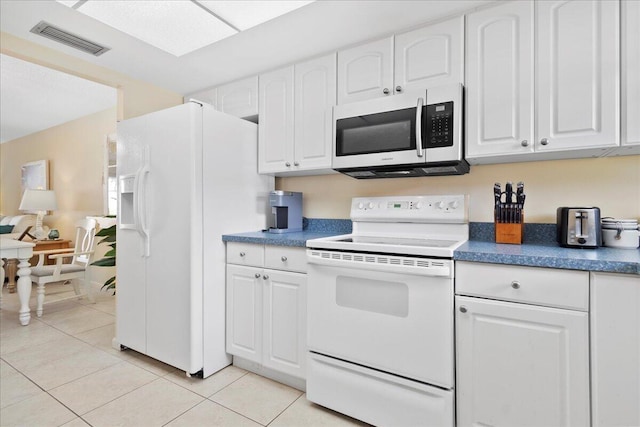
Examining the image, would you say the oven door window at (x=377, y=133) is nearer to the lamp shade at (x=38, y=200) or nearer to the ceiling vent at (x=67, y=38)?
the ceiling vent at (x=67, y=38)

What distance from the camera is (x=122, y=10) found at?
182 centimetres

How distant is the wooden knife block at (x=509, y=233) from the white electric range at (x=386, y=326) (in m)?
0.18

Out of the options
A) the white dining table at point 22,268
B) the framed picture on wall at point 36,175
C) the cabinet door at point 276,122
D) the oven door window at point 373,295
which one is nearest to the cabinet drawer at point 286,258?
the oven door window at point 373,295

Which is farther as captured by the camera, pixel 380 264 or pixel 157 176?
pixel 157 176

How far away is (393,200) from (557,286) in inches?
41.3

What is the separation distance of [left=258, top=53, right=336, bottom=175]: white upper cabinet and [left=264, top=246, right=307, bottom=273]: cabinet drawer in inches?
25.2

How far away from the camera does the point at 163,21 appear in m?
1.92

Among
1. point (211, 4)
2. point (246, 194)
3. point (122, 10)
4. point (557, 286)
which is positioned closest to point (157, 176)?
point (246, 194)

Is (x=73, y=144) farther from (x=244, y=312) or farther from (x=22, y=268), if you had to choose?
(x=244, y=312)

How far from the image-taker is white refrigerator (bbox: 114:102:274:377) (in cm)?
203

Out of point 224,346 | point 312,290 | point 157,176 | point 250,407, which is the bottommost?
point 250,407

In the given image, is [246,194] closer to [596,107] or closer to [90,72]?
[90,72]

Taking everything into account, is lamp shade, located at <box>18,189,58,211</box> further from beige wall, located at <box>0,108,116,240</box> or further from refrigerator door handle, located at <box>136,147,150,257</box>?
refrigerator door handle, located at <box>136,147,150,257</box>

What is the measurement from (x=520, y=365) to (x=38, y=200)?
20.5 feet
